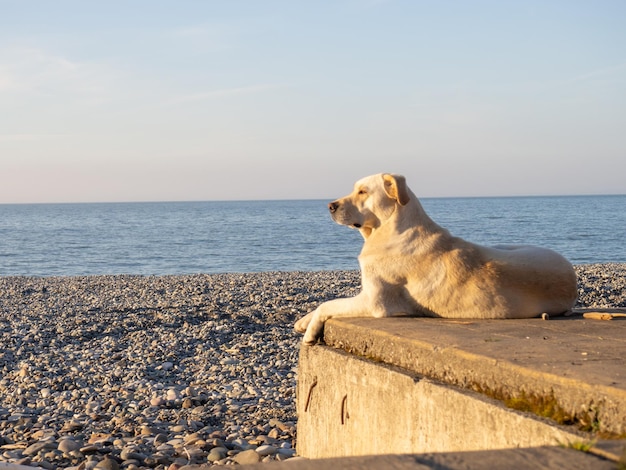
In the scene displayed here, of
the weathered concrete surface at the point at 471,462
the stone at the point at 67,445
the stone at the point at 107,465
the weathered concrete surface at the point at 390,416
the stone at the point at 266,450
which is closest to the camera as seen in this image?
the weathered concrete surface at the point at 471,462

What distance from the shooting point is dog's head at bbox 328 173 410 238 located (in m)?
5.48

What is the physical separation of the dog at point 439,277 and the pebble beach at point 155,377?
1.60 meters

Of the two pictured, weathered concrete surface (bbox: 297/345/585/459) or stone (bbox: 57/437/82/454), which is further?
stone (bbox: 57/437/82/454)

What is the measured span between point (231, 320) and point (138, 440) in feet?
21.8

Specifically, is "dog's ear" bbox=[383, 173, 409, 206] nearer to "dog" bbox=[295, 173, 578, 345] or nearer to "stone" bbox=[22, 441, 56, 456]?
"dog" bbox=[295, 173, 578, 345]

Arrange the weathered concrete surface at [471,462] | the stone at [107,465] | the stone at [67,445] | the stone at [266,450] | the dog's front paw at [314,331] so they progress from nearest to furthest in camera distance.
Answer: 1. the weathered concrete surface at [471,462]
2. the dog's front paw at [314,331]
3. the stone at [107,465]
4. the stone at [266,450]
5. the stone at [67,445]

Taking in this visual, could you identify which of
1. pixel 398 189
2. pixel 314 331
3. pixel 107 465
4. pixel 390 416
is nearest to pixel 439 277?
pixel 398 189

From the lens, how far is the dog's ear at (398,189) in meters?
5.39

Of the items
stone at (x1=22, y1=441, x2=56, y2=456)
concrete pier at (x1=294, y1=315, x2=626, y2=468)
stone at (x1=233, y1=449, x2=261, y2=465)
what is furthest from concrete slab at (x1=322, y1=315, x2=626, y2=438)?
stone at (x1=22, y1=441, x2=56, y2=456)

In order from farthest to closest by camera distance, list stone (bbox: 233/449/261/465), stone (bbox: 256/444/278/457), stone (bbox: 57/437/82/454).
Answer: stone (bbox: 57/437/82/454)
stone (bbox: 256/444/278/457)
stone (bbox: 233/449/261/465)

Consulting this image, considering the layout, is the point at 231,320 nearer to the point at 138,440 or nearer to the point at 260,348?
the point at 260,348

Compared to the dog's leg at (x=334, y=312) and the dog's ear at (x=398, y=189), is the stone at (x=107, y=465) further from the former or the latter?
the dog's ear at (x=398, y=189)

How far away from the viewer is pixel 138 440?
6.38 m

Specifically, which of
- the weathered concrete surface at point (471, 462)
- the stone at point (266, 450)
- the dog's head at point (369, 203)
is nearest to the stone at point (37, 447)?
the stone at point (266, 450)
